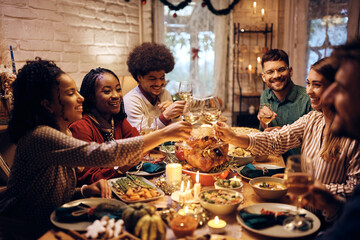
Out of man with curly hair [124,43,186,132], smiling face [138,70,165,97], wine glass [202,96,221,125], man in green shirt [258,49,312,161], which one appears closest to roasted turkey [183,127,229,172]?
wine glass [202,96,221,125]

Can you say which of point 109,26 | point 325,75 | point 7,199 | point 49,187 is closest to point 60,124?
point 49,187

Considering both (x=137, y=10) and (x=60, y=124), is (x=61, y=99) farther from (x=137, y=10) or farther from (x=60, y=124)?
(x=137, y=10)

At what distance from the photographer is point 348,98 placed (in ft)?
3.27

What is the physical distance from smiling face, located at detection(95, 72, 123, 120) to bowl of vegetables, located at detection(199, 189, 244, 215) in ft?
3.46

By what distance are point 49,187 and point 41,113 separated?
0.37 meters

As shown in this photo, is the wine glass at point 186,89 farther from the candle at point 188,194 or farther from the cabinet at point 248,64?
the cabinet at point 248,64

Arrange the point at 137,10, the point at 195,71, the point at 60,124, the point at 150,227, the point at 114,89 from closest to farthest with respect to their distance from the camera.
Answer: the point at 150,227 → the point at 60,124 → the point at 114,89 → the point at 137,10 → the point at 195,71

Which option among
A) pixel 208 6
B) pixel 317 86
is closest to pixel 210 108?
pixel 317 86

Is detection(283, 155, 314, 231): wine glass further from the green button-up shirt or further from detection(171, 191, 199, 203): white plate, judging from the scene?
the green button-up shirt

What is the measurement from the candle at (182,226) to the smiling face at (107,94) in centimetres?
123

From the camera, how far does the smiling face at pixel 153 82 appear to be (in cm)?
314

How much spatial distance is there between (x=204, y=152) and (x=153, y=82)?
5.32ft

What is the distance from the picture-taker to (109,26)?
4391mm

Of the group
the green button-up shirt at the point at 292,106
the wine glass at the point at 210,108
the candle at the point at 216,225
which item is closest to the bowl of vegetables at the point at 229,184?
the candle at the point at 216,225
